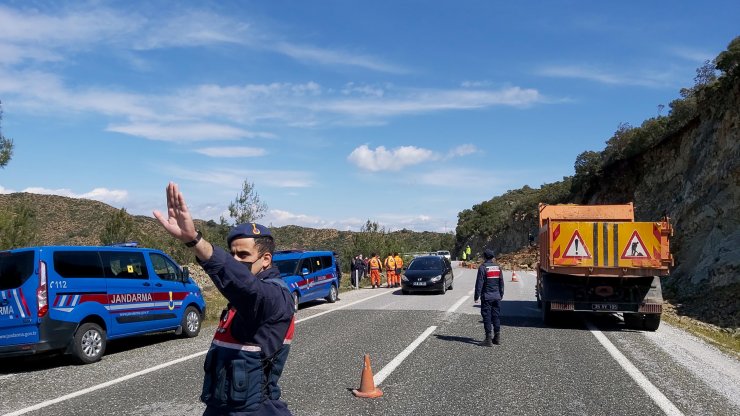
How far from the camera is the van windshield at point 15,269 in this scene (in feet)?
29.2

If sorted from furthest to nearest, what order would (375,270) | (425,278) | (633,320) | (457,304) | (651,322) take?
(375,270), (425,278), (457,304), (633,320), (651,322)

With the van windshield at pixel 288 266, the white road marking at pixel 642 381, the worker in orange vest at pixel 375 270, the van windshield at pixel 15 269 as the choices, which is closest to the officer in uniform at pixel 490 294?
the white road marking at pixel 642 381

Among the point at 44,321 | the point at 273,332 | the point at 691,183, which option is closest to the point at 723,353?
the point at 273,332

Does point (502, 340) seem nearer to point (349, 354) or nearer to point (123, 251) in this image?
point (349, 354)

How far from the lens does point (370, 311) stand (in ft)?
53.3

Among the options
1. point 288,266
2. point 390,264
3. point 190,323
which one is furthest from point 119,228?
point 190,323

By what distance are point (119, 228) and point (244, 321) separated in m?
30.1

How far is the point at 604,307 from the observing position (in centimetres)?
1254

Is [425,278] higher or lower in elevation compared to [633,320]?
higher

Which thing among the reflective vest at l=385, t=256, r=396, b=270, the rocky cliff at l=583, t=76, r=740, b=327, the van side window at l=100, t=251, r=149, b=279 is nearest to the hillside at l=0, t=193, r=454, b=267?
the reflective vest at l=385, t=256, r=396, b=270

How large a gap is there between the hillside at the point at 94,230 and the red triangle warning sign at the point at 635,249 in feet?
52.8

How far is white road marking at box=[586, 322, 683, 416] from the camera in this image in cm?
625

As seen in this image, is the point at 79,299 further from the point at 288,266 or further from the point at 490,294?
the point at 288,266

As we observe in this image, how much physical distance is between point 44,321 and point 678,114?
34881 mm
